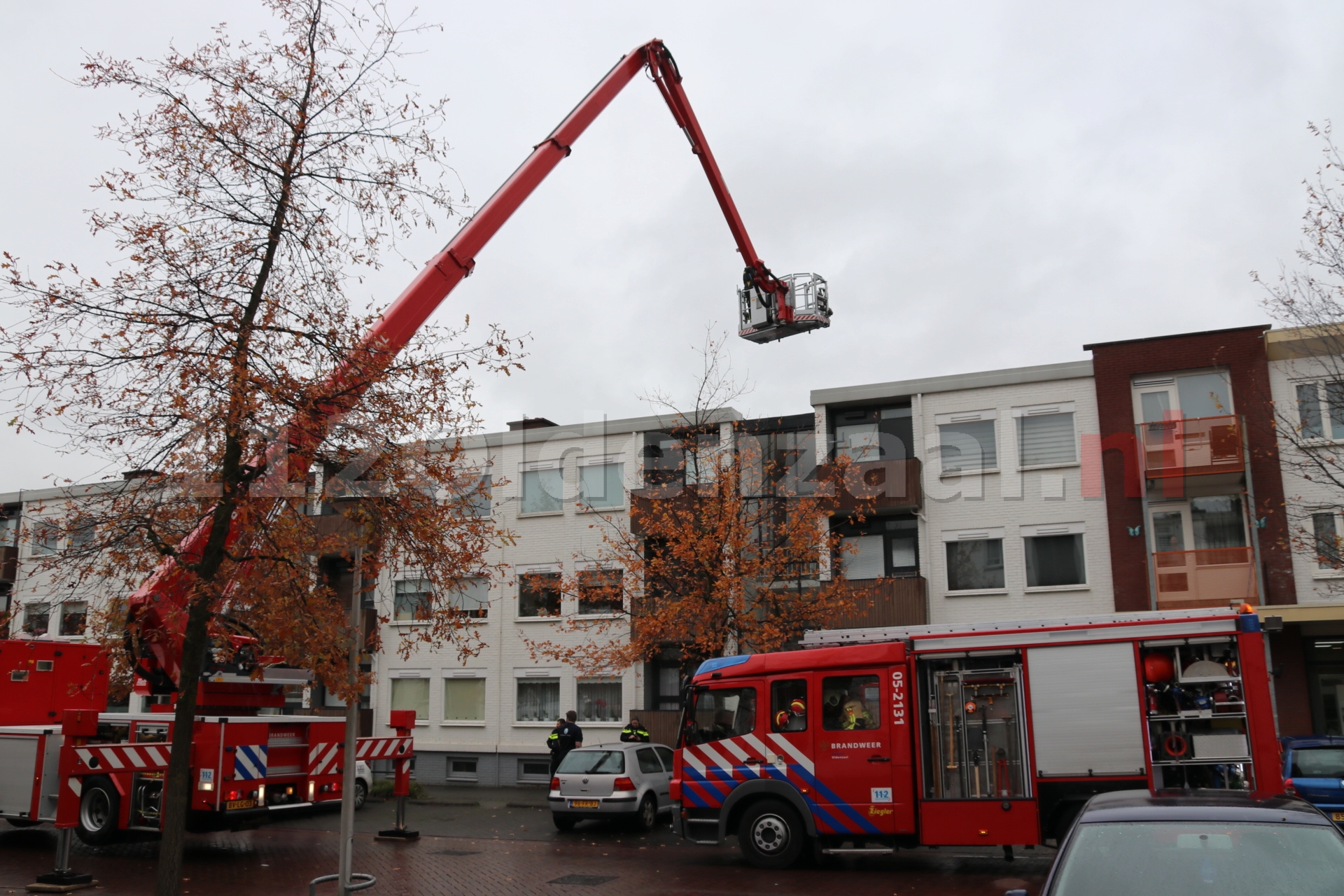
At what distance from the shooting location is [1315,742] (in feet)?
52.1

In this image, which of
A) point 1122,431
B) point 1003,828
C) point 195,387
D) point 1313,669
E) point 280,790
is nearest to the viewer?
point 195,387

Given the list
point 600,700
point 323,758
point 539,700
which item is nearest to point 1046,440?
point 600,700

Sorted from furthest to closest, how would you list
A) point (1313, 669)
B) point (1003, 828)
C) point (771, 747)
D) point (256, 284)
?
point (1313, 669) < point (771, 747) < point (1003, 828) < point (256, 284)

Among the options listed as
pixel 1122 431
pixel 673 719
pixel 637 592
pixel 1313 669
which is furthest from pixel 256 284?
pixel 1313 669

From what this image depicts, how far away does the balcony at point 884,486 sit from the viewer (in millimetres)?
26328

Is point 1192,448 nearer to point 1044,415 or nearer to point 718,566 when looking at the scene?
point 1044,415

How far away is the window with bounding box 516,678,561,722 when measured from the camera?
30453 mm

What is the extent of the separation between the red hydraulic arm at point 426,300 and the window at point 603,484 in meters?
10.5

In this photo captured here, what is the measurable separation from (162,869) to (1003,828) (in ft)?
28.8

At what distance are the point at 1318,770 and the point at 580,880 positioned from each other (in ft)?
35.0

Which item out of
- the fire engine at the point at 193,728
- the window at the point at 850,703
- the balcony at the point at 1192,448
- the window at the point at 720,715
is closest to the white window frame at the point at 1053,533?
the balcony at the point at 1192,448

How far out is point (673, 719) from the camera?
90.3 feet

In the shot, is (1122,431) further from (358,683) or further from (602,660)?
(358,683)

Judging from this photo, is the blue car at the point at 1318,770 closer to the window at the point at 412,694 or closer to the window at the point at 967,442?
the window at the point at 967,442
